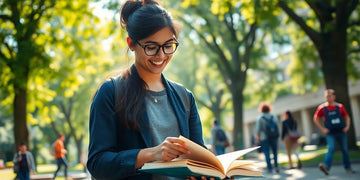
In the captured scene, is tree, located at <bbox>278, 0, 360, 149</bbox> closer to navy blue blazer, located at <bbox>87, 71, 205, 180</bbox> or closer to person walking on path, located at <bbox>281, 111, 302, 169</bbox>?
person walking on path, located at <bbox>281, 111, 302, 169</bbox>

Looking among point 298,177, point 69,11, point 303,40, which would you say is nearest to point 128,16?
point 298,177

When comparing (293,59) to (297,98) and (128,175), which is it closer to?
(297,98)

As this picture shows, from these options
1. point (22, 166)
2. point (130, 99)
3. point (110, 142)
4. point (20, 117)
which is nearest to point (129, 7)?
point (130, 99)

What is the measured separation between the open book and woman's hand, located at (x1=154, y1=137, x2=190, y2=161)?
2 centimetres

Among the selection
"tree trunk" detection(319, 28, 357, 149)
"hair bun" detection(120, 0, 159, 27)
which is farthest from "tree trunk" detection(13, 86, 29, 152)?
"hair bun" detection(120, 0, 159, 27)

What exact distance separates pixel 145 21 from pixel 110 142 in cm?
64

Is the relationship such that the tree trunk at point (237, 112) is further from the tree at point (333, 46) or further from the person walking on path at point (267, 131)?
the person walking on path at point (267, 131)

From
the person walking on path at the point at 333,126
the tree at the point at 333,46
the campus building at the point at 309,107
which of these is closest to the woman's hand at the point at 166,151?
the person walking on path at the point at 333,126

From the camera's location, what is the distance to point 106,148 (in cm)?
209

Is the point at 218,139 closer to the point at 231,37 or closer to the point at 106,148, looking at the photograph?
the point at 231,37

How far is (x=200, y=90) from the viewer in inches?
1674

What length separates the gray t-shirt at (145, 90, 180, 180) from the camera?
2.30m

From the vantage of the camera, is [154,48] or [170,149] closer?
[170,149]

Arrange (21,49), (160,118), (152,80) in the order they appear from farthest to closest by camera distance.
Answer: (21,49), (152,80), (160,118)
